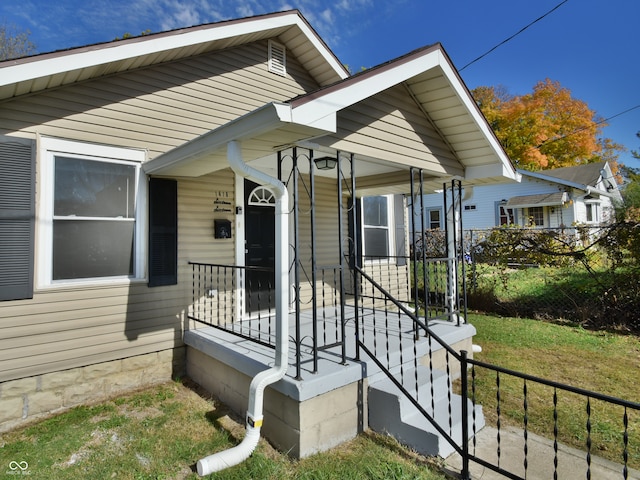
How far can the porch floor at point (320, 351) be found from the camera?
2.98 metres

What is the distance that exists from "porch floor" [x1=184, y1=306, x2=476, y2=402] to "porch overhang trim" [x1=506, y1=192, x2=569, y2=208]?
13.3m

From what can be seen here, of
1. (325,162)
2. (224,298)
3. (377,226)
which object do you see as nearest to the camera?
(325,162)

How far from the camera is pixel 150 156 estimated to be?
4367 mm

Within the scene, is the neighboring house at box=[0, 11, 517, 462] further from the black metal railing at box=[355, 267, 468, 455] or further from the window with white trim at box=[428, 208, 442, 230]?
the window with white trim at box=[428, 208, 442, 230]

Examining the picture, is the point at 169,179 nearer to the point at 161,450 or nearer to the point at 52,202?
the point at 52,202

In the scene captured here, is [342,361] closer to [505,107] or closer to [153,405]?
[153,405]

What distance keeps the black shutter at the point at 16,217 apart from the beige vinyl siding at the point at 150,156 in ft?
0.41

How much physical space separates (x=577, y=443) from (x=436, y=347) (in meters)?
1.49

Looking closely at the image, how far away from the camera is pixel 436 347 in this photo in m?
4.17

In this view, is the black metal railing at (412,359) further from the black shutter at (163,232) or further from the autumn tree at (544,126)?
the autumn tree at (544,126)

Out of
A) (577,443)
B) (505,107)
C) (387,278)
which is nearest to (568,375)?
(577,443)

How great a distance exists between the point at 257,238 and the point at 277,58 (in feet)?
9.51

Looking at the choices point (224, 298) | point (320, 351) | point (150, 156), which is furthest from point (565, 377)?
point (150, 156)

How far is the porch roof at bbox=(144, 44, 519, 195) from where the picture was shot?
Answer: 279cm
